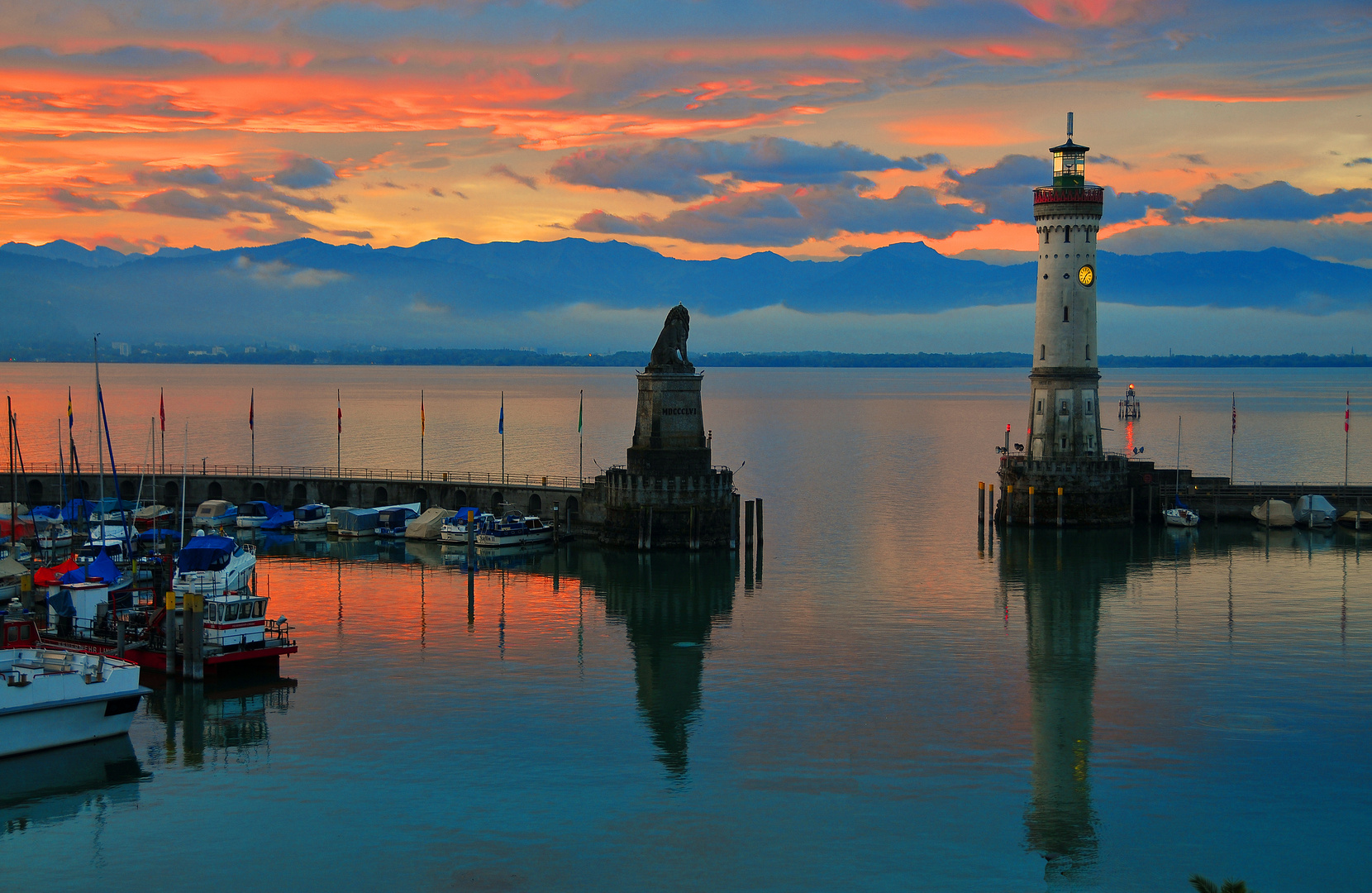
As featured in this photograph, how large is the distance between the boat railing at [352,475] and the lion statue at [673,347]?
9295 mm

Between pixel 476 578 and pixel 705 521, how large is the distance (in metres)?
13.1

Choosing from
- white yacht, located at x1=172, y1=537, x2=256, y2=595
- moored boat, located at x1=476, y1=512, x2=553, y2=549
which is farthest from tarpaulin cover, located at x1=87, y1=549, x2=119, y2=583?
moored boat, located at x1=476, y1=512, x2=553, y2=549

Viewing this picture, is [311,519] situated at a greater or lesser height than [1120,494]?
lesser

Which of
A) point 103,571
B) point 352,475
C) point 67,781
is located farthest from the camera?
point 352,475

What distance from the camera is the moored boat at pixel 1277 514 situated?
84.8 metres

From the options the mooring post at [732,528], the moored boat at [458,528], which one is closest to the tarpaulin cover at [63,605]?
the moored boat at [458,528]

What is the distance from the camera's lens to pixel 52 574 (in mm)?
56219

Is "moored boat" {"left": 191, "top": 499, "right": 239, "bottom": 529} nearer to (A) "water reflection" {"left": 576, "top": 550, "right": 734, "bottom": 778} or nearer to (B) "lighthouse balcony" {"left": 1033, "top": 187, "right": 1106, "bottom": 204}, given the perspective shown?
(A) "water reflection" {"left": 576, "top": 550, "right": 734, "bottom": 778}

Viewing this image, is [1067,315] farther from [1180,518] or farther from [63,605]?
[63,605]

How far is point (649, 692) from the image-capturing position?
46344mm

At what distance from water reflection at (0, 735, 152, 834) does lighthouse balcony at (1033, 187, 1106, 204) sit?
6151cm

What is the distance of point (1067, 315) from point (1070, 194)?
282 inches

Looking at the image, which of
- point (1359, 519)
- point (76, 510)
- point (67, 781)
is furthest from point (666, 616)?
point (1359, 519)

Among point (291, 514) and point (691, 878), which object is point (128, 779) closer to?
point (691, 878)
